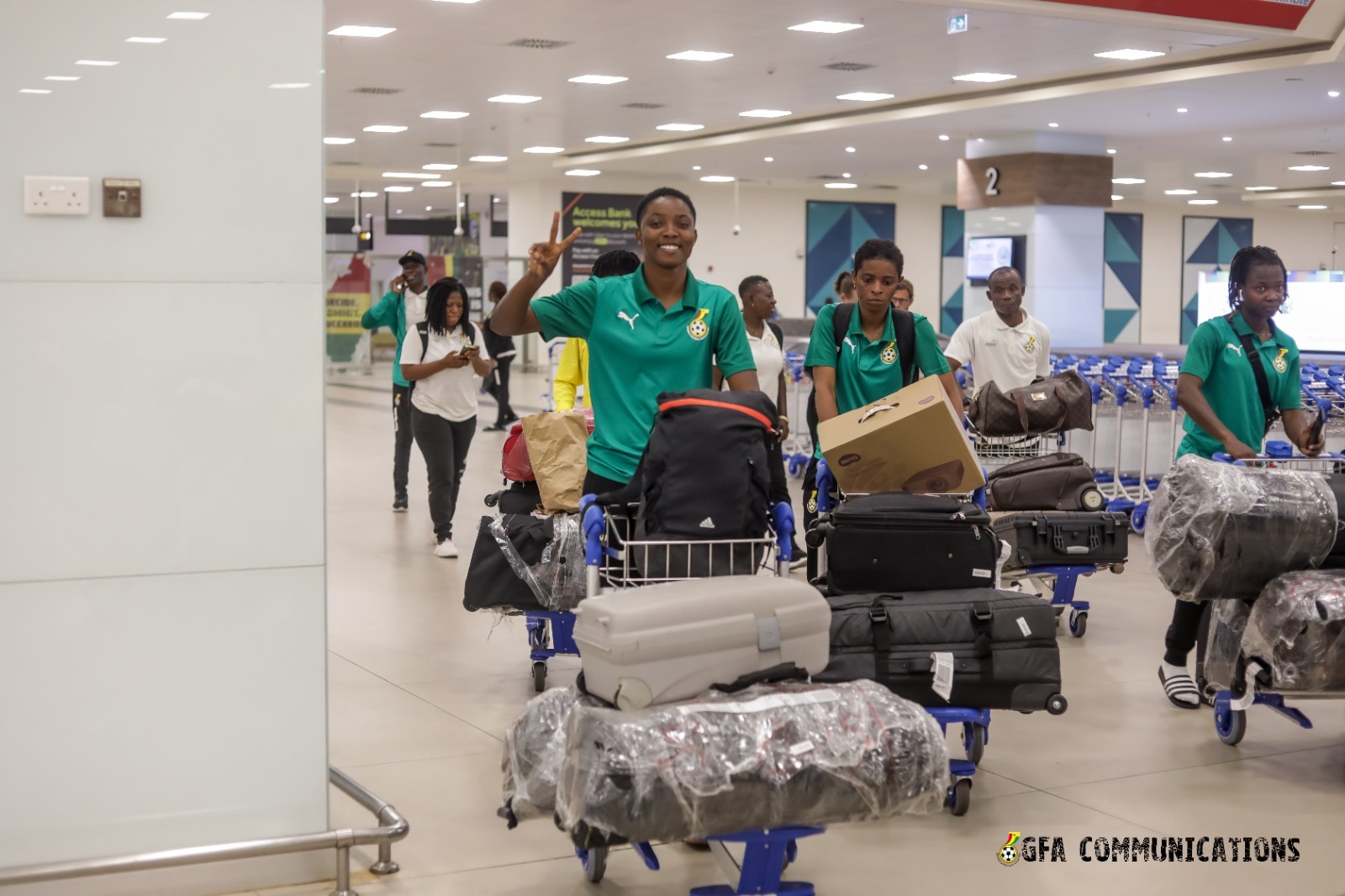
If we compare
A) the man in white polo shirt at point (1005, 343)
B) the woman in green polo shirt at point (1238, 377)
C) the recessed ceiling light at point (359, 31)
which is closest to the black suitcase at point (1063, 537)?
the woman in green polo shirt at point (1238, 377)

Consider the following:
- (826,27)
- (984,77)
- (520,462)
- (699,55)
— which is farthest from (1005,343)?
(984,77)

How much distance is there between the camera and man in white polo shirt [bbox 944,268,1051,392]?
7652mm

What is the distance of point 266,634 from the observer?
3.56 meters

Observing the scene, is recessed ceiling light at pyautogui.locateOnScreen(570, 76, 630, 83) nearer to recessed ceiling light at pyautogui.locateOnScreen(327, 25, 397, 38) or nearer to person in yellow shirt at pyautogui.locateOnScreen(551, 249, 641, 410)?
recessed ceiling light at pyautogui.locateOnScreen(327, 25, 397, 38)

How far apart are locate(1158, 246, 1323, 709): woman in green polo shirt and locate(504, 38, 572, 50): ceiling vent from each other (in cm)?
1024

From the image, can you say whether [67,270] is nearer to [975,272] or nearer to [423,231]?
[975,272]

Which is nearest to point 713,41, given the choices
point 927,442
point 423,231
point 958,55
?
point 958,55

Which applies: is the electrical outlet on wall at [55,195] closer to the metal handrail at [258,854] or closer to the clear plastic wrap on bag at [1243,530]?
the metal handrail at [258,854]

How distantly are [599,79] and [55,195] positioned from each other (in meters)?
14.3

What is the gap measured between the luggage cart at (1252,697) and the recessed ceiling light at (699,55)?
35.4 feet

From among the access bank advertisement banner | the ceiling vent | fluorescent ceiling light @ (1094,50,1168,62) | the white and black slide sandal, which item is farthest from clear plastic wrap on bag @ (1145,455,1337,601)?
the access bank advertisement banner

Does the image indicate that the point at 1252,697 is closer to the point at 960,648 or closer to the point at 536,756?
the point at 960,648

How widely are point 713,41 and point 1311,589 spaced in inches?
438

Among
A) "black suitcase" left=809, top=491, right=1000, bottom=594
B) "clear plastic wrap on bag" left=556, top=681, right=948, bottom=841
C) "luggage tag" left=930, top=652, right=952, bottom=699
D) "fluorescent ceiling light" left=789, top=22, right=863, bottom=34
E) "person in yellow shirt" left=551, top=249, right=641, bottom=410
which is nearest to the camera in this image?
"clear plastic wrap on bag" left=556, top=681, right=948, bottom=841
